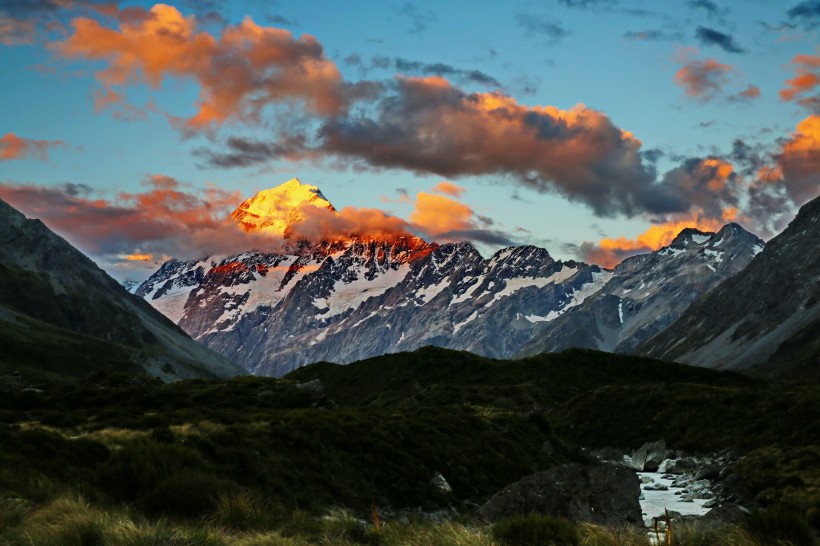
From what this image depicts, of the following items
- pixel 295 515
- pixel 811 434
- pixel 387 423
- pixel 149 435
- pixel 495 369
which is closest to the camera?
pixel 295 515

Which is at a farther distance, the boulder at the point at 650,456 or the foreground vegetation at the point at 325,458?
the boulder at the point at 650,456

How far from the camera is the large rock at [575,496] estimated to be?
29406 millimetres

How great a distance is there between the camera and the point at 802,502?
121 feet

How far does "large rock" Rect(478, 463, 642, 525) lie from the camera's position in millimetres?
29406

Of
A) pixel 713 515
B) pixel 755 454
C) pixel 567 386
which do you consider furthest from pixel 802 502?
pixel 567 386

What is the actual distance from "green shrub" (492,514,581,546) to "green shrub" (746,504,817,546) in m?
3.68

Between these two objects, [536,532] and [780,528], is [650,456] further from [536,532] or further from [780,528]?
[536,532]

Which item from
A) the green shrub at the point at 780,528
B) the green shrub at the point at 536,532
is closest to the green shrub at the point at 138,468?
the green shrub at the point at 536,532

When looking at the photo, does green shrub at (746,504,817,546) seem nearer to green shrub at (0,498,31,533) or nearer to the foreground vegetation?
the foreground vegetation

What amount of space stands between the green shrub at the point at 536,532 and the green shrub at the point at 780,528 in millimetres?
3676

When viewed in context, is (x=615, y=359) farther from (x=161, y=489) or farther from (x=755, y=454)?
(x=161, y=489)

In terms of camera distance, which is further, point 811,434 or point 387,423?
point 811,434

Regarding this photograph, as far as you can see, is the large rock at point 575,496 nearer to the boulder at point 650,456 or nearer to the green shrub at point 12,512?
the green shrub at point 12,512

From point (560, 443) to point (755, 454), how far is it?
14566mm
